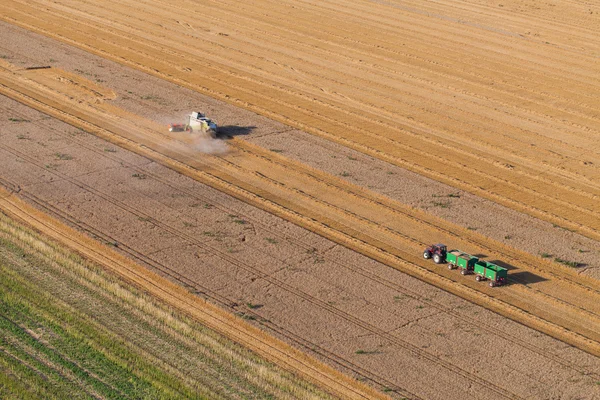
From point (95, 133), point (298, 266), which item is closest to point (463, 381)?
point (298, 266)

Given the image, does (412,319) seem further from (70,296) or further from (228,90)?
(228,90)

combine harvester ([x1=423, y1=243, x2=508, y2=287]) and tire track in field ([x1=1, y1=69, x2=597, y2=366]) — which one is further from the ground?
combine harvester ([x1=423, y1=243, x2=508, y2=287])

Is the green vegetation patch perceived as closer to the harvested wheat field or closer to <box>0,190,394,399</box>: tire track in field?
<box>0,190,394,399</box>: tire track in field

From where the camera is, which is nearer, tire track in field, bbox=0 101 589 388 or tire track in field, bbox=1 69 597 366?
tire track in field, bbox=0 101 589 388

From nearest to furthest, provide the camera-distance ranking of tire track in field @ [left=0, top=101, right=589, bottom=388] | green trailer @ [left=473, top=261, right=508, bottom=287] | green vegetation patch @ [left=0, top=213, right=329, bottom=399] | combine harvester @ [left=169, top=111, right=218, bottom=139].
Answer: green vegetation patch @ [left=0, top=213, right=329, bottom=399]
tire track in field @ [left=0, top=101, right=589, bottom=388]
green trailer @ [left=473, top=261, right=508, bottom=287]
combine harvester @ [left=169, top=111, right=218, bottom=139]

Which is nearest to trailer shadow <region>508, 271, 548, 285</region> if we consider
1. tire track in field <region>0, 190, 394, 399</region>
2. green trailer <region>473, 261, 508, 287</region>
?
green trailer <region>473, 261, 508, 287</region>

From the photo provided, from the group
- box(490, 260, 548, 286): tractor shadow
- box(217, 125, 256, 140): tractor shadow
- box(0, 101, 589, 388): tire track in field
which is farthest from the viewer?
box(217, 125, 256, 140): tractor shadow

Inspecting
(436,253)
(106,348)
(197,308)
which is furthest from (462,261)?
(106,348)

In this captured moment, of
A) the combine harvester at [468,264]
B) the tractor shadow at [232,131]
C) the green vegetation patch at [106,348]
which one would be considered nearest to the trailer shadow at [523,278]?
the combine harvester at [468,264]
